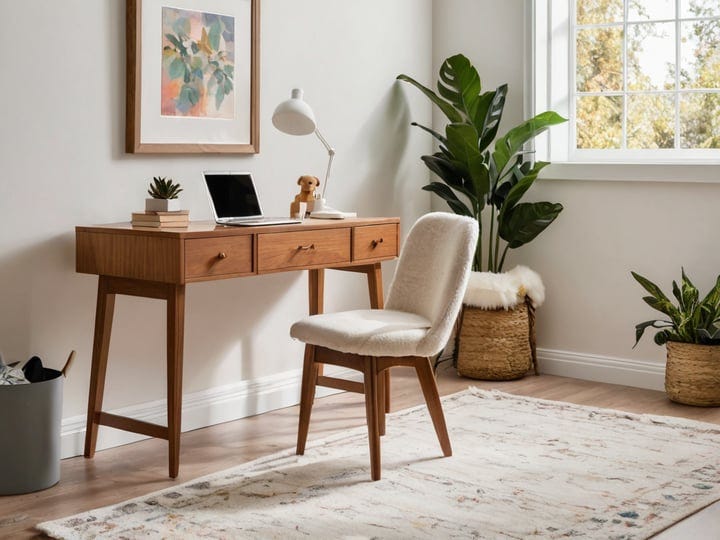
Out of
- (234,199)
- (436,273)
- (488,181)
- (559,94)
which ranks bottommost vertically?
(436,273)

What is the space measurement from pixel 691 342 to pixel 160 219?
2236 mm

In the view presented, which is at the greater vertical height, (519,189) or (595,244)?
(519,189)

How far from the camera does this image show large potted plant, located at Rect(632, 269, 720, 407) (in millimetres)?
4156

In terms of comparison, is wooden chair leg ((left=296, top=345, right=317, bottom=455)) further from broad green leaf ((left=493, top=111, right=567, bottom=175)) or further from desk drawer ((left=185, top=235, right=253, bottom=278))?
broad green leaf ((left=493, top=111, right=567, bottom=175))

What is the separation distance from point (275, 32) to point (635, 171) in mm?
1686

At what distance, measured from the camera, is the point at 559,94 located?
4.92 m

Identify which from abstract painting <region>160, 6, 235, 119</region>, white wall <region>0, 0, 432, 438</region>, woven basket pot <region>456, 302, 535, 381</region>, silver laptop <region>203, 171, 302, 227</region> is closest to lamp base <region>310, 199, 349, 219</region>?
silver laptop <region>203, 171, 302, 227</region>

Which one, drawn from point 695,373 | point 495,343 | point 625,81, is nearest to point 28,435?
Answer: point 495,343

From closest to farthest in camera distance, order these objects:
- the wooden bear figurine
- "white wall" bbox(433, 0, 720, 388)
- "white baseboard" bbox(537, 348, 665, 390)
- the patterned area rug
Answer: the patterned area rug < the wooden bear figurine < "white wall" bbox(433, 0, 720, 388) < "white baseboard" bbox(537, 348, 665, 390)

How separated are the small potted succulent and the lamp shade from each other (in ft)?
1.61

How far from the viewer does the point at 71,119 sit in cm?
345

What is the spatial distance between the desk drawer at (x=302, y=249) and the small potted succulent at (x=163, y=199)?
299mm

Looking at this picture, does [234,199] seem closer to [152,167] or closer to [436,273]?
[152,167]

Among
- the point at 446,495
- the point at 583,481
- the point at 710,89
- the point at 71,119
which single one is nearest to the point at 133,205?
the point at 71,119
